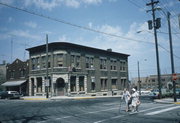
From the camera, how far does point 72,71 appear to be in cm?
3412

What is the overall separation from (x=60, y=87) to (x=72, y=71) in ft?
11.6

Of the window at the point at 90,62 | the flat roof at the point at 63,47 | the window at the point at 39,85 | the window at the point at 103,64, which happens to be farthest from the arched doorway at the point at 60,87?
the window at the point at 103,64

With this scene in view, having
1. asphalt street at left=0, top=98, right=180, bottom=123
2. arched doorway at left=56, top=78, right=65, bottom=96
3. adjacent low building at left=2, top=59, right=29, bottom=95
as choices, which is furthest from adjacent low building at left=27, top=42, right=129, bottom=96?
asphalt street at left=0, top=98, right=180, bottom=123

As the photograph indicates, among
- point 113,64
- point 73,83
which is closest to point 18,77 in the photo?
point 73,83

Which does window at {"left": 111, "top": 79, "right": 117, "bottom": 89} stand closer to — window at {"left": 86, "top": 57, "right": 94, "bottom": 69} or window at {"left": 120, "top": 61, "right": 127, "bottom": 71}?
window at {"left": 120, "top": 61, "right": 127, "bottom": 71}

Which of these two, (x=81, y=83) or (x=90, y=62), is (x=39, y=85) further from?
(x=90, y=62)

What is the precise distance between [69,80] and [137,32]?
15439 millimetres

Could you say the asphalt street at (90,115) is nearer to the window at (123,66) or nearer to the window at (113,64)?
the window at (113,64)

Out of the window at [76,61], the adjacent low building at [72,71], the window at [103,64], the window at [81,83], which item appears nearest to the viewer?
the adjacent low building at [72,71]

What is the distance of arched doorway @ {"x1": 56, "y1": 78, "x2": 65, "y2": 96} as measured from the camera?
3353cm

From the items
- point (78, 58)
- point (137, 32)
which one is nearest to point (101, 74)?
point (78, 58)

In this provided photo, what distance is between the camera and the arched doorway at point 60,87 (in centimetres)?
3353

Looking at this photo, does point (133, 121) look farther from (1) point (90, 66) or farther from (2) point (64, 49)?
(1) point (90, 66)

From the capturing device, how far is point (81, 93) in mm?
35438
